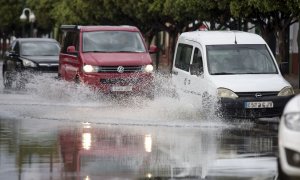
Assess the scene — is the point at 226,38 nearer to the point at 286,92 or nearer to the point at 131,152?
the point at 286,92

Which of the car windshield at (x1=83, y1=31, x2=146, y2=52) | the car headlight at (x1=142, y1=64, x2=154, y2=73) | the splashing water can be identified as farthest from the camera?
the car windshield at (x1=83, y1=31, x2=146, y2=52)

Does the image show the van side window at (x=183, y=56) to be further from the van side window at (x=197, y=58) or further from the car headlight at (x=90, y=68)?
the car headlight at (x=90, y=68)

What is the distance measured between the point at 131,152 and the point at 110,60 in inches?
435

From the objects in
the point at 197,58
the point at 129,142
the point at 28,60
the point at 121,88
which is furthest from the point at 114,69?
the point at 129,142

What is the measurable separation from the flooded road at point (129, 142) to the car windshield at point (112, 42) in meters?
1.73

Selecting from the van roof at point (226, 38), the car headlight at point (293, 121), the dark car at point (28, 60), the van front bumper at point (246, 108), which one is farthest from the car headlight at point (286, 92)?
the dark car at point (28, 60)

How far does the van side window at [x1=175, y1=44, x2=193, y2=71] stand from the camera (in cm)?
2058

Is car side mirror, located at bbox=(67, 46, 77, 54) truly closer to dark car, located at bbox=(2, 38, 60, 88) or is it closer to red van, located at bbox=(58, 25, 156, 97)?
red van, located at bbox=(58, 25, 156, 97)

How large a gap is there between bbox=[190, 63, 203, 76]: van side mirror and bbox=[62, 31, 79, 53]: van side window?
20.7 feet

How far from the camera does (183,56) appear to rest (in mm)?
21031

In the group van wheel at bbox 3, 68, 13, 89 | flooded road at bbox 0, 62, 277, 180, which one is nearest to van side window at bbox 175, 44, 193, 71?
flooded road at bbox 0, 62, 277, 180

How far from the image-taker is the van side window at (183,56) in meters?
20.6

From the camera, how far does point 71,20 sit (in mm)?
59656

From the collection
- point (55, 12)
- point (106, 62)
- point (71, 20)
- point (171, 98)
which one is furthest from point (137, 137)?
point (55, 12)
